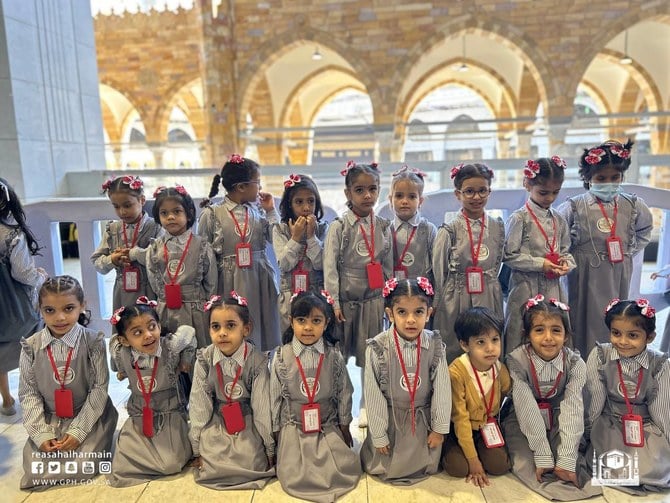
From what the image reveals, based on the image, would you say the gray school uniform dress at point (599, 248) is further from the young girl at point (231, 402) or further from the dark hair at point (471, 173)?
the young girl at point (231, 402)

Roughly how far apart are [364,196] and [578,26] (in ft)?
29.8

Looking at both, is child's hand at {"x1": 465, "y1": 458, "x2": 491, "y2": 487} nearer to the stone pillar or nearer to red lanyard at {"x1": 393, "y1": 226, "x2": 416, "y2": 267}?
red lanyard at {"x1": 393, "y1": 226, "x2": 416, "y2": 267}

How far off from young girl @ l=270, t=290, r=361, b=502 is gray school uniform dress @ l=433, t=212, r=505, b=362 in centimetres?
61

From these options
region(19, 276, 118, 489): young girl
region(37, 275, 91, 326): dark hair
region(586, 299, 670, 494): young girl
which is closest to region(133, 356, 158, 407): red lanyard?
region(19, 276, 118, 489): young girl

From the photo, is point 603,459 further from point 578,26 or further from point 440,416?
point 578,26

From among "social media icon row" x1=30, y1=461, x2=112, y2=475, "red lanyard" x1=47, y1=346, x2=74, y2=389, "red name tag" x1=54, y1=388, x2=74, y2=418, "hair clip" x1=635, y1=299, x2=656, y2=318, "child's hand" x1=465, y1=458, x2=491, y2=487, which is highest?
"hair clip" x1=635, y1=299, x2=656, y2=318

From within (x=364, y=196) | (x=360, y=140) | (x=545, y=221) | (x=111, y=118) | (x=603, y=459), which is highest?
(x=111, y=118)

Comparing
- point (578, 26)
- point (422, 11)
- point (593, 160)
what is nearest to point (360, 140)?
point (422, 11)

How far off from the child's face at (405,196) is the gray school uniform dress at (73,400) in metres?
1.54

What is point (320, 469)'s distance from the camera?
1964 mm

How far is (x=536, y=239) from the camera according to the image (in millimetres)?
2354

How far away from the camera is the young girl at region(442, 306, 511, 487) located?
200 cm

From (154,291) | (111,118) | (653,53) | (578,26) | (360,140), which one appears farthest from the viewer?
(111,118)

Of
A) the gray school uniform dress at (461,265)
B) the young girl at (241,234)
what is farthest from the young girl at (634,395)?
the young girl at (241,234)
